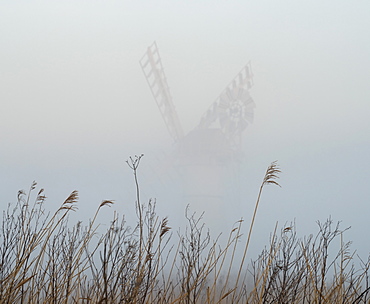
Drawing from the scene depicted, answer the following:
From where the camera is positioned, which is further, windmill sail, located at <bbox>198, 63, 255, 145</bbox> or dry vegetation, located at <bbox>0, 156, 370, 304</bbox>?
windmill sail, located at <bbox>198, 63, 255, 145</bbox>

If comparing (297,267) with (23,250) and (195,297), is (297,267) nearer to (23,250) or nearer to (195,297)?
(195,297)

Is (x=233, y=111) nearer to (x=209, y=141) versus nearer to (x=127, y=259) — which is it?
(x=209, y=141)

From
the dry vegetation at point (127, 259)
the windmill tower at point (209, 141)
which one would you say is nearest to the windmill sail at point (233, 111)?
the windmill tower at point (209, 141)

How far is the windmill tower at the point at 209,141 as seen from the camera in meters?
20.1

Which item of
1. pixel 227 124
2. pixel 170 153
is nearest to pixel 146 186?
pixel 170 153

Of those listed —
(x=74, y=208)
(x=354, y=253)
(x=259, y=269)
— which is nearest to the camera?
(x=74, y=208)

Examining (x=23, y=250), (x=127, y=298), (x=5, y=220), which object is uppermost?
(x=5, y=220)

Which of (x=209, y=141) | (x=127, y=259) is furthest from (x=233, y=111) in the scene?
(x=127, y=259)

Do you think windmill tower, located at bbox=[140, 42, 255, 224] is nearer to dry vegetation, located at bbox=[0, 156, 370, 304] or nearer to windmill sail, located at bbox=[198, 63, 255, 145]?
windmill sail, located at bbox=[198, 63, 255, 145]

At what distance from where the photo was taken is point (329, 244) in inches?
Result: 89.9

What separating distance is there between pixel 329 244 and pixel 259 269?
48cm

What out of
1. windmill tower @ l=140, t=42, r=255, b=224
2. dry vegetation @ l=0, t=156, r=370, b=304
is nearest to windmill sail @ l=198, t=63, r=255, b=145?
windmill tower @ l=140, t=42, r=255, b=224

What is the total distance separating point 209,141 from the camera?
21.0 metres

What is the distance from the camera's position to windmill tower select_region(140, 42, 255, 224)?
65.9 ft
